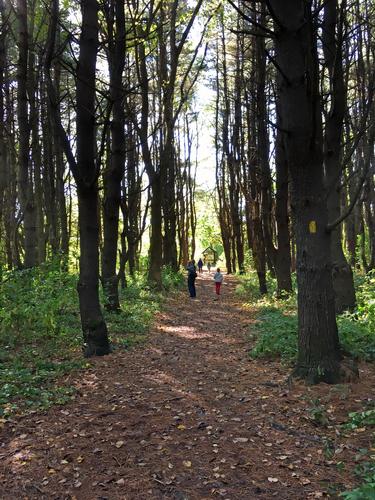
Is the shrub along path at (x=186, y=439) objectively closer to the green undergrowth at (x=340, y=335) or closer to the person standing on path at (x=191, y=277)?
the green undergrowth at (x=340, y=335)

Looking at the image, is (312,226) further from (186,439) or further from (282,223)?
(282,223)

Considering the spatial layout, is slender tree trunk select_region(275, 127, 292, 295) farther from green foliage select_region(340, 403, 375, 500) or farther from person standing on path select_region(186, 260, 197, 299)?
green foliage select_region(340, 403, 375, 500)

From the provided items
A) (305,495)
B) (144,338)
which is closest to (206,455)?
(305,495)

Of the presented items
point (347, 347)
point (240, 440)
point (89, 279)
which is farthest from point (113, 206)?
point (240, 440)

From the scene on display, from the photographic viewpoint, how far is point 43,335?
8.33 m

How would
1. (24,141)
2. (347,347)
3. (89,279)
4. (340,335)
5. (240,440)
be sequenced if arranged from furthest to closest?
1. (24,141)
2. (89,279)
3. (340,335)
4. (347,347)
5. (240,440)

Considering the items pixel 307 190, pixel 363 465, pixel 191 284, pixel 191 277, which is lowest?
pixel 363 465

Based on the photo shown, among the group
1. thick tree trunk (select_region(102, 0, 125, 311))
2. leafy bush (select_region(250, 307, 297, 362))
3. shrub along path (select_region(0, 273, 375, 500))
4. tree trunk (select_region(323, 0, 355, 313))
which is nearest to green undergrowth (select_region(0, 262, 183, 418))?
shrub along path (select_region(0, 273, 375, 500))

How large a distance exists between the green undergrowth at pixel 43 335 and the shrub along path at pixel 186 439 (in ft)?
1.16

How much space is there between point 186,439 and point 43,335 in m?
4.82

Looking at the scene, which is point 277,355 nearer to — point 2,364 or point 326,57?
point 2,364

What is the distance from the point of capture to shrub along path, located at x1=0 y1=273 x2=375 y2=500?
11.8 ft

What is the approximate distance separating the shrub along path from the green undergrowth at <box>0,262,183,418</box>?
1.16ft

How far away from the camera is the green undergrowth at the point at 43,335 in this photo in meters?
5.48
